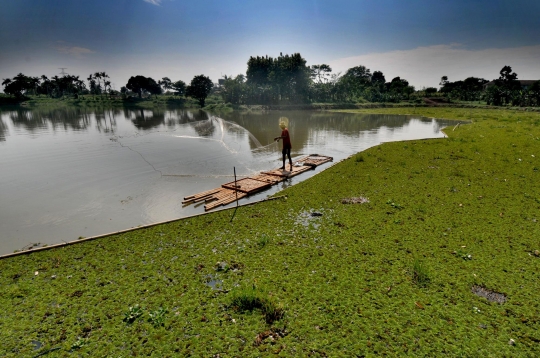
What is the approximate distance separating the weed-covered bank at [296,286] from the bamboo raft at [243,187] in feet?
4.20

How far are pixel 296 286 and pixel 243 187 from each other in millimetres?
6309

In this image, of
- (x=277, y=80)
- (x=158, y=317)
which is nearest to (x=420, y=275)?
(x=158, y=317)

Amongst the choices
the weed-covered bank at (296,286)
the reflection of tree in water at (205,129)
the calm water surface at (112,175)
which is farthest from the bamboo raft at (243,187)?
the reflection of tree in water at (205,129)

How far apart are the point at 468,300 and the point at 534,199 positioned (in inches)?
280

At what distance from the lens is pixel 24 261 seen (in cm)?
579

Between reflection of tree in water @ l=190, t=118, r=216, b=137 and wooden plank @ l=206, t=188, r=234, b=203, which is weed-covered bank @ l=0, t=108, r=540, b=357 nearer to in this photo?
wooden plank @ l=206, t=188, r=234, b=203

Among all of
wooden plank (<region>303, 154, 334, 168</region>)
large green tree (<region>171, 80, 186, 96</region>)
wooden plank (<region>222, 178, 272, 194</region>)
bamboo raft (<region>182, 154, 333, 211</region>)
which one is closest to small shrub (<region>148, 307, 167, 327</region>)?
bamboo raft (<region>182, 154, 333, 211</region>)

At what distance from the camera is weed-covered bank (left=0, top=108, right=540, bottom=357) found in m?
3.81

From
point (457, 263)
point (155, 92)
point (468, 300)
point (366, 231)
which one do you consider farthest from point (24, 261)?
point (155, 92)

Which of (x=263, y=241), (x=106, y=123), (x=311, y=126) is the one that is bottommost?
(x=263, y=241)

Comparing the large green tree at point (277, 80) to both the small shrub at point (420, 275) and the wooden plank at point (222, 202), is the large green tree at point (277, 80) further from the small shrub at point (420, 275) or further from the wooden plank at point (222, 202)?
the small shrub at point (420, 275)

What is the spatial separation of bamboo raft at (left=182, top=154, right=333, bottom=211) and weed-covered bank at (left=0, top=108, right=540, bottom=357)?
1280 mm

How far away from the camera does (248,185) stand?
1106cm

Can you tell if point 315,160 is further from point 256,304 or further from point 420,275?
point 256,304
